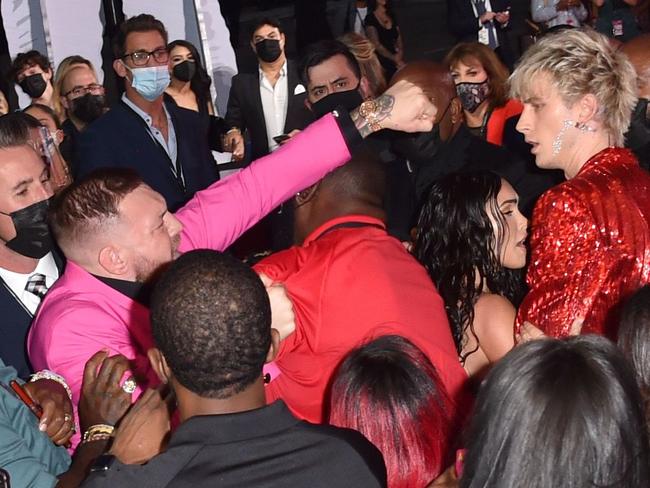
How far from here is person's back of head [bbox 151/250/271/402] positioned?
70.4 inches

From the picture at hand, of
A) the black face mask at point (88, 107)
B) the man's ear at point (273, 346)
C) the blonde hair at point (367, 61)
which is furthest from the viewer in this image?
the black face mask at point (88, 107)

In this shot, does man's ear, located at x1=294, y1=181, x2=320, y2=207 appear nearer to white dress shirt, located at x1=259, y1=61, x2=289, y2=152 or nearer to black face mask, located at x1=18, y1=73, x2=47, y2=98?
white dress shirt, located at x1=259, y1=61, x2=289, y2=152

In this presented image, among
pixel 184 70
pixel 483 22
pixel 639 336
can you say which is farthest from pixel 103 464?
pixel 483 22

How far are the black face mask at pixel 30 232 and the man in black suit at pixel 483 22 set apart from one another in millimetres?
5804

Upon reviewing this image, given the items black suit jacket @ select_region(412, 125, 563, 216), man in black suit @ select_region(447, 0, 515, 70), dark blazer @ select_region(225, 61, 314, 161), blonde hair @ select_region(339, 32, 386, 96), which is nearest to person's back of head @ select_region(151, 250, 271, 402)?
black suit jacket @ select_region(412, 125, 563, 216)

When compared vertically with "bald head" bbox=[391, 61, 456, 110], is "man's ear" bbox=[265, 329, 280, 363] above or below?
below

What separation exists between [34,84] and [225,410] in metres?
5.04

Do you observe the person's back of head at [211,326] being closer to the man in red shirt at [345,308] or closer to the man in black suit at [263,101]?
the man in red shirt at [345,308]

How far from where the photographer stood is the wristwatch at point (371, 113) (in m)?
2.90

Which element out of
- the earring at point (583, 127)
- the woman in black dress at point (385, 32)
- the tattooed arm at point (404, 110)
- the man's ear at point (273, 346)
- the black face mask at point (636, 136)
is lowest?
the woman in black dress at point (385, 32)

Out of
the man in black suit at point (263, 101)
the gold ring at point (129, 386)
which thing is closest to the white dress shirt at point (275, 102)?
the man in black suit at point (263, 101)

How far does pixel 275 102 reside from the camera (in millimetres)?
6199

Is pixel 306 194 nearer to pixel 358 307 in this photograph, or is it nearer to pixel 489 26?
pixel 358 307

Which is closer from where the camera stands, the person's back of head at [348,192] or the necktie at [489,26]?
the person's back of head at [348,192]
